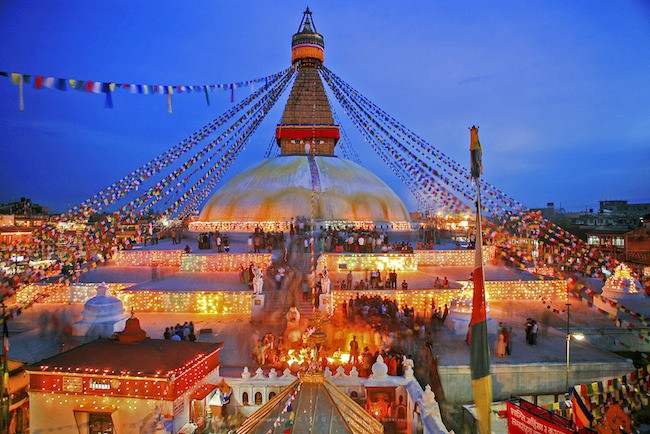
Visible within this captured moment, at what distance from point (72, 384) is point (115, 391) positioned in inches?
27.0

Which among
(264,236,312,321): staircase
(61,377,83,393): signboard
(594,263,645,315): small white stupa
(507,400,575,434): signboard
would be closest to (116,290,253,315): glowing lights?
(264,236,312,321): staircase

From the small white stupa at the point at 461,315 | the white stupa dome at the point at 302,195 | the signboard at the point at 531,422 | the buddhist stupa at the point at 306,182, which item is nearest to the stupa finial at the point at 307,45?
the buddhist stupa at the point at 306,182

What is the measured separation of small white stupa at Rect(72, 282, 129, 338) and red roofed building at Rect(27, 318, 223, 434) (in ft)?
15.8

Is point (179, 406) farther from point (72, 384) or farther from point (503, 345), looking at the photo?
point (503, 345)

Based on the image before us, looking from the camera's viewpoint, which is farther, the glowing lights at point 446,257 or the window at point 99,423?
the glowing lights at point 446,257

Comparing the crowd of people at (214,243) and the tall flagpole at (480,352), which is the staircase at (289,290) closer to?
the crowd of people at (214,243)

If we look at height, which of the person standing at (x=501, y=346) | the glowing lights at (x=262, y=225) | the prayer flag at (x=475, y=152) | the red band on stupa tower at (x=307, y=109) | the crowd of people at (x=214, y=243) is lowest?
the person standing at (x=501, y=346)

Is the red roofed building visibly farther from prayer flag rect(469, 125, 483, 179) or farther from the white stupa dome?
the white stupa dome

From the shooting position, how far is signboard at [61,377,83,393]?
670 cm

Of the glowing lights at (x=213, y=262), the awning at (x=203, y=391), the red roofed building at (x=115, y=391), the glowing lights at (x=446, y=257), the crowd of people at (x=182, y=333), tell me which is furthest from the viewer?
the glowing lights at (x=446, y=257)

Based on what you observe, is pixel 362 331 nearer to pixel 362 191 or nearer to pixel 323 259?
pixel 323 259

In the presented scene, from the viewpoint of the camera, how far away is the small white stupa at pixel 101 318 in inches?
458

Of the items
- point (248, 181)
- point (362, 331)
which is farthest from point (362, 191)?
point (362, 331)

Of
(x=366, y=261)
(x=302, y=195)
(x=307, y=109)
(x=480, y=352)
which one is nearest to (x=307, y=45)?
(x=307, y=109)
